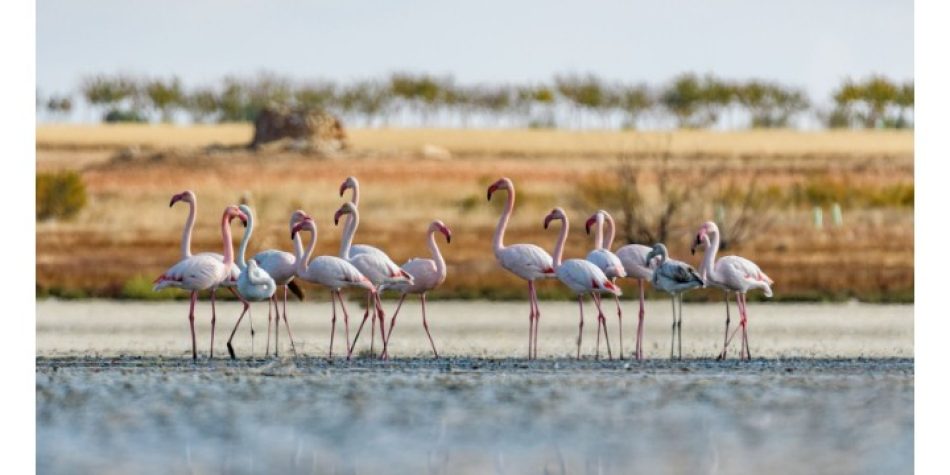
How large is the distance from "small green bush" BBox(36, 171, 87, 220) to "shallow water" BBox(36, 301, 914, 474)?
18.3m

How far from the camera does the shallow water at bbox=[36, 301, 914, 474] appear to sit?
12.7m

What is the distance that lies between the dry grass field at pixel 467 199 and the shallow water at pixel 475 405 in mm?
4963

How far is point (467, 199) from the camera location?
142ft

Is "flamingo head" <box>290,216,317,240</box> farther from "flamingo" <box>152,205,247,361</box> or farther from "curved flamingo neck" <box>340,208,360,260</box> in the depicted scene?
"flamingo" <box>152,205,247,361</box>

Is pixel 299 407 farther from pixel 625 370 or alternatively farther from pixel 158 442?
pixel 625 370

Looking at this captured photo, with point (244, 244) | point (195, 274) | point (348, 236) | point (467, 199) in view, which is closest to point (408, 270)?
point (348, 236)

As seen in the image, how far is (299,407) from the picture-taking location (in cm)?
1488

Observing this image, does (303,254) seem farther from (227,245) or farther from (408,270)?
(408,270)

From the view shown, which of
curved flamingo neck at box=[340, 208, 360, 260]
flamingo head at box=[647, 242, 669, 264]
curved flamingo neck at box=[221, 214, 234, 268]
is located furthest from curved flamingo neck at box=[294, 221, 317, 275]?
flamingo head at box=[647, 242, 669, 264]

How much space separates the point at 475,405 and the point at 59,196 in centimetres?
2554

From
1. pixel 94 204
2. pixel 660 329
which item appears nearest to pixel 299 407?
pixel 660 329

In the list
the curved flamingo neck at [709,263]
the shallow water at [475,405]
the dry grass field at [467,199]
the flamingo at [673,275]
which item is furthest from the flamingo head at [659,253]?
the dry grass field at [467,199]

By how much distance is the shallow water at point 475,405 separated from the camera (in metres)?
12.7

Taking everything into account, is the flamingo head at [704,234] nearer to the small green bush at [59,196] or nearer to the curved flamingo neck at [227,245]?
the curved flamingo neck at [227,245]
